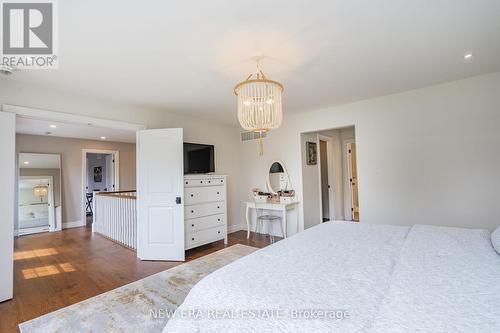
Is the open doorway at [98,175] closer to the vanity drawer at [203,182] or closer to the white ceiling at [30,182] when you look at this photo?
the white ceiling at [30,182]

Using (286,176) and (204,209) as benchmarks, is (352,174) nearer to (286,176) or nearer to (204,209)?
(286,176)

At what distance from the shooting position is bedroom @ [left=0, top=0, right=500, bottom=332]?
44.5 inches

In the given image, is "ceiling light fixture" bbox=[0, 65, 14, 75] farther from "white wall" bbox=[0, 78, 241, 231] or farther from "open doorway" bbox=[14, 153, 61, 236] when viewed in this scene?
"open doorway" bbox=[14, 153, 61, 236]

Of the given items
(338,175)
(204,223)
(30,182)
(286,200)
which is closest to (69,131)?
(30,182)

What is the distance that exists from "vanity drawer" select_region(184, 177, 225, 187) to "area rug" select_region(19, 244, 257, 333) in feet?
4.41

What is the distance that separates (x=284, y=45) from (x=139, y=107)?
2.61 metres

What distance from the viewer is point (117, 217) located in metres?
4.34

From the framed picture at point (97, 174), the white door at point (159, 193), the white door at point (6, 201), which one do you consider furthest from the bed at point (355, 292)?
the framed picture at point (97, 174)

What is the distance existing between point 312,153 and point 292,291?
150 inches

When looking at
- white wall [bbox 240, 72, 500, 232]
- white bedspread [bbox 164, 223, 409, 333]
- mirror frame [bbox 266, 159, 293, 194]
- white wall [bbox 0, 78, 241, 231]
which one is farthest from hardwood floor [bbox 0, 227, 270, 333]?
white wall [bbox 240, 72, 500, 232]

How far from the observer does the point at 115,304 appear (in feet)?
7.06

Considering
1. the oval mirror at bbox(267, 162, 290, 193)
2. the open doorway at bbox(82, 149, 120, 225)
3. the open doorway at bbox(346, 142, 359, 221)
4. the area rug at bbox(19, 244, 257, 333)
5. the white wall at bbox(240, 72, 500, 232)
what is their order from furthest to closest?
the open doorway at bbox(82, 149, 120, 225)
the open doorway at bbox(346, 142, 359, 221)
the oval mirror at bbox(267, 162, 290, 193)
the white wall at bbox(240, 72, 500, 232)
the area rug at bbox(19, 244, 257, 333)

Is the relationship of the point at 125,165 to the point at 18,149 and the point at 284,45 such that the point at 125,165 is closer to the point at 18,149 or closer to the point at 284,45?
the point at 18,149

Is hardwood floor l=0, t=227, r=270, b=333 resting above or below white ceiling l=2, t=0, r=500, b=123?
below
